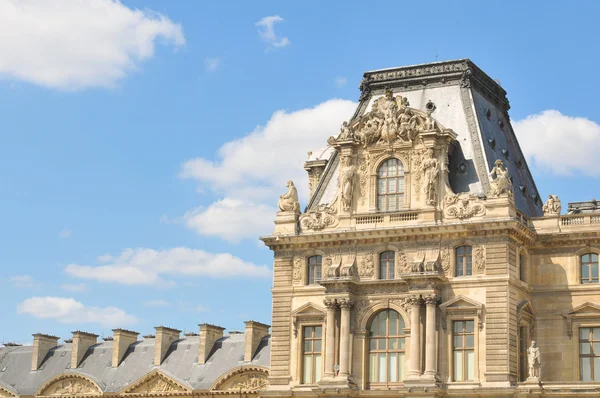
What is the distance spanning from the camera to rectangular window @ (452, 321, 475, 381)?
59781mm

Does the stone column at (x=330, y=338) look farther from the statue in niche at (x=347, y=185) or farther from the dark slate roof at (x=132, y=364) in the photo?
the dark slate roof at (x=132, y=364)

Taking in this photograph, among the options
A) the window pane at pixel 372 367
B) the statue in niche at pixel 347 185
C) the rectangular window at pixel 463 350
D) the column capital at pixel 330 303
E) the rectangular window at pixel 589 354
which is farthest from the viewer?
the statue in niche at pixel 347 185

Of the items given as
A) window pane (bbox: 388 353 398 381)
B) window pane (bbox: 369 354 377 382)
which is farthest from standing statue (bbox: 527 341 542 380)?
window pane (bbox: 369 354 377 382)

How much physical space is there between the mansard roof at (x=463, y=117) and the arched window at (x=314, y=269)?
125 inches

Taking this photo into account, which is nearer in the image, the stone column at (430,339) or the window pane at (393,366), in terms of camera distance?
the stone column at (430,339)

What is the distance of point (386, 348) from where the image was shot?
62.2 meters

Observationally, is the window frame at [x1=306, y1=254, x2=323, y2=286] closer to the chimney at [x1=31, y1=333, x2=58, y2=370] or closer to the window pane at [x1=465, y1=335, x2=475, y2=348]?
the window pane at [x1=465, y1=335, x2=475, y2=348]

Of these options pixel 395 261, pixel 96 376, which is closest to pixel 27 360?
pixel 96 376

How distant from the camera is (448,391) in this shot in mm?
59469

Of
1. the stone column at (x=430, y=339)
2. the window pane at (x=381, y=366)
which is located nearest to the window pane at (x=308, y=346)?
the window pane at (x=381, y=366)

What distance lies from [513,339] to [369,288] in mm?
7881

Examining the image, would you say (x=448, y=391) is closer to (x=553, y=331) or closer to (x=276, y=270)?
(x=553, y=331)

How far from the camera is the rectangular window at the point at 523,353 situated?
2397 inches

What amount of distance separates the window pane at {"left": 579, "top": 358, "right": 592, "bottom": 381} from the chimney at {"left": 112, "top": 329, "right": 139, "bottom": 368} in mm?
40121
